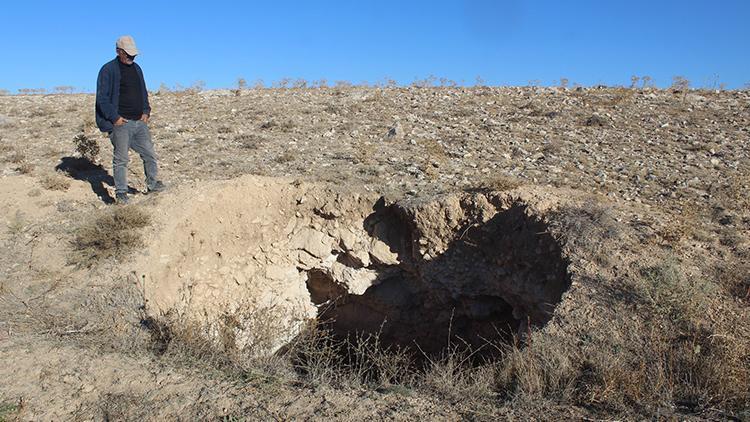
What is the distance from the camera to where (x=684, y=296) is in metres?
4.02

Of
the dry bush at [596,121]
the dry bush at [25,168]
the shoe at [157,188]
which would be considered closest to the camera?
the shoe at [157,188]

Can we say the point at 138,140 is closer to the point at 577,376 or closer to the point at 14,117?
the point at 577,376

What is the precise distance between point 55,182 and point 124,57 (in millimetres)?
2285

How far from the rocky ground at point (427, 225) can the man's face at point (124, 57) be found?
5.46 feet

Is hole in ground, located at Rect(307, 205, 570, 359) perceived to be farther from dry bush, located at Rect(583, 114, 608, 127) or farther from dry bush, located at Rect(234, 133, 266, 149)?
dry bush, located at Rect(583, 114, 608, 127)

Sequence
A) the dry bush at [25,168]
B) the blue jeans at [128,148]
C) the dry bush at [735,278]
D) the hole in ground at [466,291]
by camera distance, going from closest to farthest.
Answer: the dry bush at [735,278] → the hole in ground at [466,291] → the blue jeans at [128,148] → the dry bush at [25,168]

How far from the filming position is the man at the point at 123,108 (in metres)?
5.28

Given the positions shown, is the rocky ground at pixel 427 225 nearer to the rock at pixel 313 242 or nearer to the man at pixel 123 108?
the rock at pixel 313 242

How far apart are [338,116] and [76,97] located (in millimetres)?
7254

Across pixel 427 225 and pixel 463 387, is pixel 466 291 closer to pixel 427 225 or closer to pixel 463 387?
pixel 427 225

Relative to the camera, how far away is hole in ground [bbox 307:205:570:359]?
214 inches

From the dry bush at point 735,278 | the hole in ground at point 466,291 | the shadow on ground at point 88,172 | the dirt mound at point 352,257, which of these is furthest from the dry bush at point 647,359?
the shadow on ground at point 88,172

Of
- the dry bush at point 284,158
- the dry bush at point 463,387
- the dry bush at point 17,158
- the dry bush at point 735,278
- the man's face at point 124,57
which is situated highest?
the man's face at point 124,57

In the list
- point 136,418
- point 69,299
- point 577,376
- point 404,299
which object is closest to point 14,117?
point 69,299
